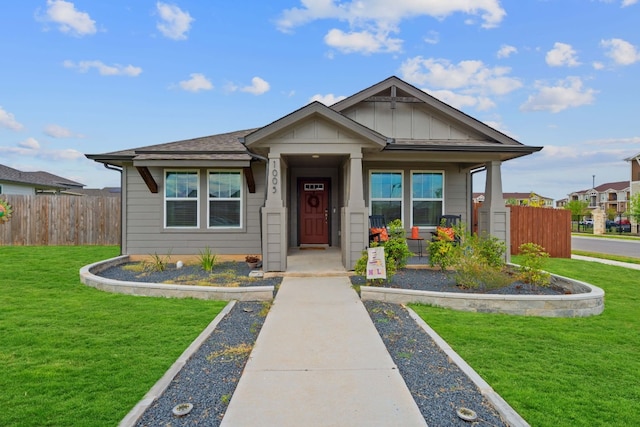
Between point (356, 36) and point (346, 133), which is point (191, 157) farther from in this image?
point (356, 36)

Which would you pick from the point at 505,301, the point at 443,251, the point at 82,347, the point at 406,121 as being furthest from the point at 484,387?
the point at 406,121

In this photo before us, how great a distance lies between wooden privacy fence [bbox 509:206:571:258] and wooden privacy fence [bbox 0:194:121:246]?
15713 mm

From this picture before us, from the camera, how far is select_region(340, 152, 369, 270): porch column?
760cm

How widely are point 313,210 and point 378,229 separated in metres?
3.08

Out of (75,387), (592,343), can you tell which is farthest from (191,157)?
(592,343)

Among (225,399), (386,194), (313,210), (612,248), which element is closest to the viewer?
(225,399)

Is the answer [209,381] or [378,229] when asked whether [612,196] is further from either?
[209,381]

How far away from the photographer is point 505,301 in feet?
18.2

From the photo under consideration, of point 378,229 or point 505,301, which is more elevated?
point 378,229

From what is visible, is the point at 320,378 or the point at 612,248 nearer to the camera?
the point at 320,378

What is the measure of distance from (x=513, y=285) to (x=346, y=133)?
4.52 metres

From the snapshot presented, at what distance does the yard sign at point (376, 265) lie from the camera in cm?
631

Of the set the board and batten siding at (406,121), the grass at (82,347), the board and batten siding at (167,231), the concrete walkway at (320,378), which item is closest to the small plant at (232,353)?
the concrete walkway at (320,378)

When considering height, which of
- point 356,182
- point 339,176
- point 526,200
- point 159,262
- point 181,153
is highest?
point 526,200
